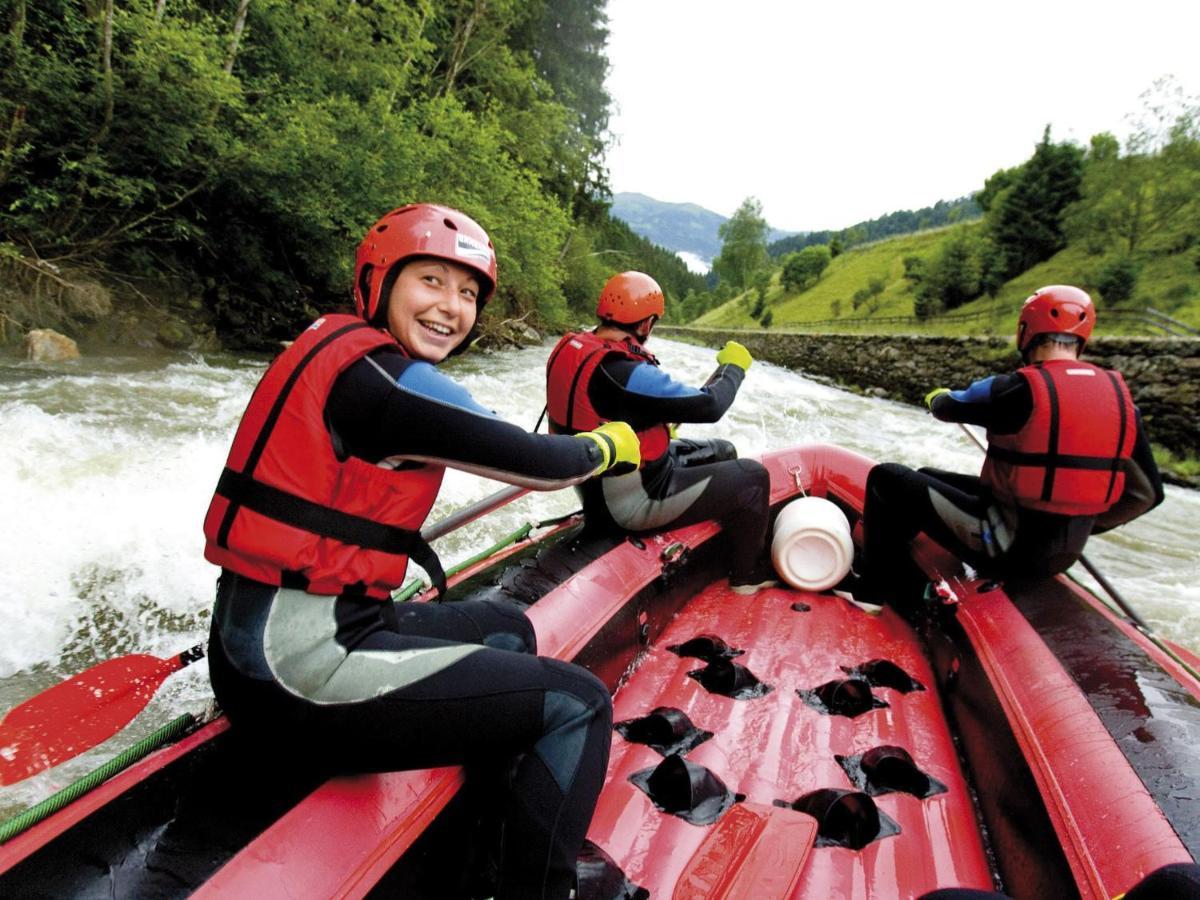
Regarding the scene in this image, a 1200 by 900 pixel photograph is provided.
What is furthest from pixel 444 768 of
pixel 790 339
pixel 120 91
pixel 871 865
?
pixel 790 339

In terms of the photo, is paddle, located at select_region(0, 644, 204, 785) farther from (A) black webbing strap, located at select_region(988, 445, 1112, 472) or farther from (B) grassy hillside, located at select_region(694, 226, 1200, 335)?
(B) grassy hillside, located at select_region(694, 226, 1200, 335)

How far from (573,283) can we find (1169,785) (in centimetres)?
3170

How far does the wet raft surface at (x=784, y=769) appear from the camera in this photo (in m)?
1.77

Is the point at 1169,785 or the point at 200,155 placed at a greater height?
the point at 200,155

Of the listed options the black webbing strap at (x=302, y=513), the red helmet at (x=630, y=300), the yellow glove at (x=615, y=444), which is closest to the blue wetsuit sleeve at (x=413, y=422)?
the black webbing strap at (x=302, y=513)

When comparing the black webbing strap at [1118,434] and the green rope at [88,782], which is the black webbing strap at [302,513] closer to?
the green rope at [88,782]

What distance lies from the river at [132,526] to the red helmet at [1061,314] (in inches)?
149

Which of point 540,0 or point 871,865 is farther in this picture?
point 540,0

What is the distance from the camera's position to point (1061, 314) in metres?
2.69

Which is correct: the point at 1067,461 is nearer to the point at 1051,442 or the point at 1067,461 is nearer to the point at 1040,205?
the point at 1051,442

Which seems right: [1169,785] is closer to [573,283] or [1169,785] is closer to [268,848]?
[268,848]

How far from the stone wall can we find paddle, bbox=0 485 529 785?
16.4 m

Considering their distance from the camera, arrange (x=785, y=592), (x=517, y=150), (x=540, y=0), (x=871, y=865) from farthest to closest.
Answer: (x=540, y=0) < (x=517, y=150) < (x=785, y=592) < (x=871, y=865)

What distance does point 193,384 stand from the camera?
29.4 ft
